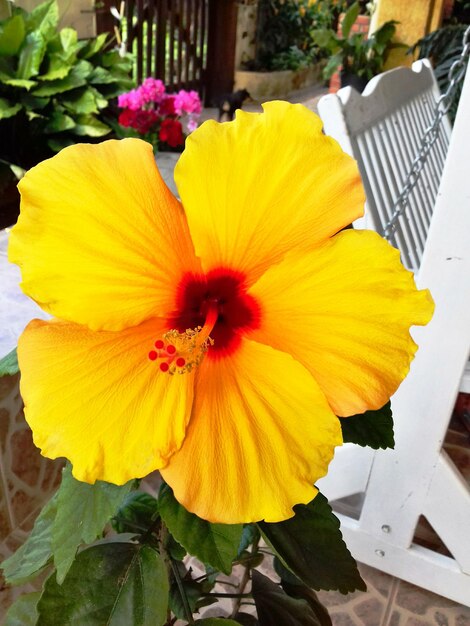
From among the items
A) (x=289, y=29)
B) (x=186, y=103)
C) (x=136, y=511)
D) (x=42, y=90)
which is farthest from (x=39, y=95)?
(x=289, y=29)

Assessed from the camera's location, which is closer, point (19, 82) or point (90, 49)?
point (19, 82)

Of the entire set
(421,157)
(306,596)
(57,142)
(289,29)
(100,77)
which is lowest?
(289,29)

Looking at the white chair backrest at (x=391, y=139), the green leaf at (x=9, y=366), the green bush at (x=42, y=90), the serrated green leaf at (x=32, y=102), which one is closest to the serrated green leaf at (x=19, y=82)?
the green bush at (x=42, y=90)

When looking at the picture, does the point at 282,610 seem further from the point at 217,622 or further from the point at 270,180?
the point at 270,180

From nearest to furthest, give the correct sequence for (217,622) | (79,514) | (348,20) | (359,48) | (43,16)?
1. (79,514)
2. (217,622)
3. (43,16)
4. (359,48)
5. (348,20)

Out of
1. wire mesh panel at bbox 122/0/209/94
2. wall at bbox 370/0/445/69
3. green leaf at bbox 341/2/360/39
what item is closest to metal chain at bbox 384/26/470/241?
wall at bbox 370/0/445/69

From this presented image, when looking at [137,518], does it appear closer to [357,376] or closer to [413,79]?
[357,376]

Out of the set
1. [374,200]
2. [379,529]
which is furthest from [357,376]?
[379,529]

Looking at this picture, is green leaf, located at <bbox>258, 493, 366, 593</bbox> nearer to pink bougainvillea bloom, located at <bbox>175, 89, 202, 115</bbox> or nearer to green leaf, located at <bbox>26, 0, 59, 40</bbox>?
pink bougainvillea bloom, located at <bbox>175, 89, 202, 115</bbox>

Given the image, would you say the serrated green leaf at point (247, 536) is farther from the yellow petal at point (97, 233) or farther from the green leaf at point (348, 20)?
the green leaf at point (348, 20)
